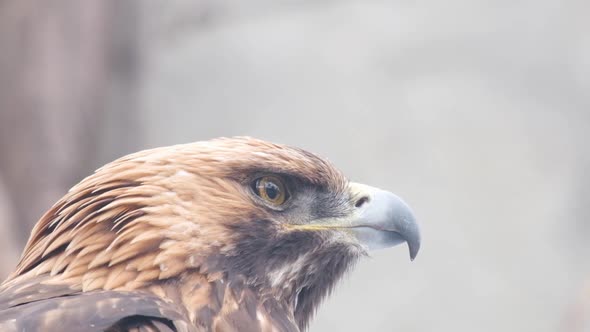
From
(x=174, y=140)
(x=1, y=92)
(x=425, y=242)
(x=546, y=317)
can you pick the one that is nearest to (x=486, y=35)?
(x=425, y=242)

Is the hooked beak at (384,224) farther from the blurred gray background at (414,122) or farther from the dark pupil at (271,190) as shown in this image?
the blurred gray background at (414,122)

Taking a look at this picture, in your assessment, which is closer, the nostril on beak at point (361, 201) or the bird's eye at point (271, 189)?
the bird's eye at point (271, 189)

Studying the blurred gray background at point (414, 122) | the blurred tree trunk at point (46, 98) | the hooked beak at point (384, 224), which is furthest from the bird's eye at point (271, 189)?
the blurred gray background at point (414, 122)

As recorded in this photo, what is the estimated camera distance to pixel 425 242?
250 inches

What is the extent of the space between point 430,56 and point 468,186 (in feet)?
2.94

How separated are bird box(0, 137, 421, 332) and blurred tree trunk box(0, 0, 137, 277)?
298cm

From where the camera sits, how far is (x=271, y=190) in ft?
8.96

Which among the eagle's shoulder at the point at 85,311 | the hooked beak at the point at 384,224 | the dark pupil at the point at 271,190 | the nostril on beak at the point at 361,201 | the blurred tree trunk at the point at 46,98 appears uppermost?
the dark pupil at the point at 271,190

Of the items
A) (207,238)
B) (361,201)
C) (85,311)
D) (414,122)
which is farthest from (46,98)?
(85,311)

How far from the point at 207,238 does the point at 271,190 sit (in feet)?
0.81

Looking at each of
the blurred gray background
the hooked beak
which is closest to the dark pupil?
the hooked beak

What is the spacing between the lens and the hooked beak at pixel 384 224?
2799 mm

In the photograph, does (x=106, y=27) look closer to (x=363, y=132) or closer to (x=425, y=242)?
(x=363, y=132)

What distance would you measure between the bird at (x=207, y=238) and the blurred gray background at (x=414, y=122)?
335 cm
